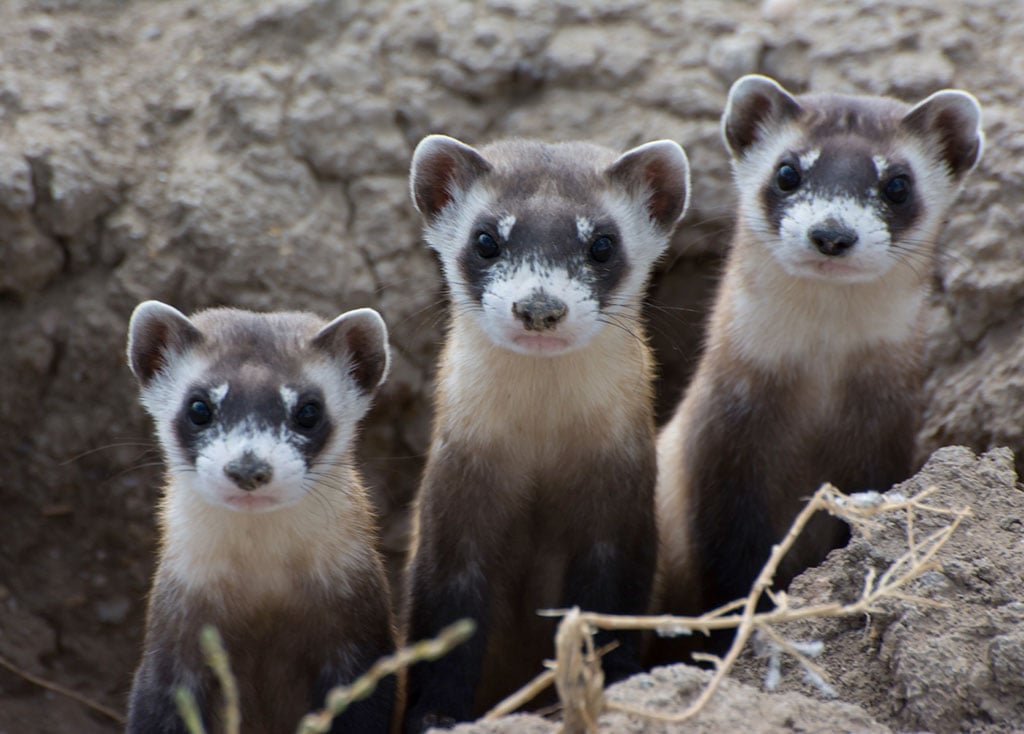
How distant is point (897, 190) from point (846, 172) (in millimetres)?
200

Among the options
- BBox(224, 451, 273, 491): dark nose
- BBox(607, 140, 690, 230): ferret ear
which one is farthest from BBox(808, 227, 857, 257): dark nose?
BBox(224, 451, 273, 491): dark nose

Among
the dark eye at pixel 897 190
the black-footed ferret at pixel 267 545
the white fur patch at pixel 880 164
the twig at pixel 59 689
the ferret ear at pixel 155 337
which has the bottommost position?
the twig at pixel 59 689

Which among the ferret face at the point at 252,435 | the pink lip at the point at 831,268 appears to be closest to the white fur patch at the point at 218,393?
the ferret face at the point at 252,435

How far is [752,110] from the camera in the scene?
4289 millimetres

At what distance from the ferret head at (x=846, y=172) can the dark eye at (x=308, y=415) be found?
4.77ft

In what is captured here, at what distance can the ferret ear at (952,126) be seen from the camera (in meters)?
4.06

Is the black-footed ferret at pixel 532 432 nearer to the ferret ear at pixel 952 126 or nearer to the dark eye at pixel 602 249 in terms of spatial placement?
the dark eye at pixel 602 249

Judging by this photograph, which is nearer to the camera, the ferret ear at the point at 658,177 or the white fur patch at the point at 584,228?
the white fur patch at the point at 584,228

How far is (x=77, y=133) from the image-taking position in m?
5.08

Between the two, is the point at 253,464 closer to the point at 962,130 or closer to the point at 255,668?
the point at 255,668

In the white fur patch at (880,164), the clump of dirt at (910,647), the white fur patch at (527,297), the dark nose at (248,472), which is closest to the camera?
the clump of dirt at (910,647)

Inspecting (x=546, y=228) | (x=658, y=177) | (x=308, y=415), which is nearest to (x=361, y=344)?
(x=308, y=415)

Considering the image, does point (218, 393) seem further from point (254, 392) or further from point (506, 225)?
point (506, 225)

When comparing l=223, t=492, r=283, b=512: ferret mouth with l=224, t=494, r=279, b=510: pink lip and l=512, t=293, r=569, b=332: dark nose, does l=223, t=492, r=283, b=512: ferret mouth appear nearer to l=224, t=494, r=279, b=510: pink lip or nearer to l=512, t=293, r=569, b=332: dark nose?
l=224, t=494, r=279, b=510: pink lip
